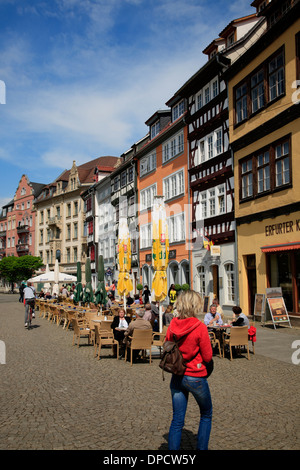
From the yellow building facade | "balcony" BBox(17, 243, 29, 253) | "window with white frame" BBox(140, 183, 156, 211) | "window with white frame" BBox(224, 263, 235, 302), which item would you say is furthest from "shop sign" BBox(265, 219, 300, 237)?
"balcony" BBox(17, 243, 29, 253)

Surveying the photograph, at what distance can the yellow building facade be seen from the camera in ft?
57.5

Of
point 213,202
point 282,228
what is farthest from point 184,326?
point 213,202

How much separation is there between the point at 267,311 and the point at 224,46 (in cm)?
1558

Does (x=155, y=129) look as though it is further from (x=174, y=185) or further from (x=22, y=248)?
(x=22, y=248)

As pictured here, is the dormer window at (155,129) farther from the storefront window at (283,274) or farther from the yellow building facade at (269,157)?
the storefront window at (283,274)

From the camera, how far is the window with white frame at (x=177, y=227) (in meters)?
30.0

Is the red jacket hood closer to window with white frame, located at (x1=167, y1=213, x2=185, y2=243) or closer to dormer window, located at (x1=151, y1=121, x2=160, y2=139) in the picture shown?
window with white frame, located at (x1=167, y1=213, x2=185, y2=243)

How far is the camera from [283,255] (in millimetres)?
18531

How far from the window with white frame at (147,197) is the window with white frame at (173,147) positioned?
130 inches

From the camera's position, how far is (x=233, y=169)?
22.8m

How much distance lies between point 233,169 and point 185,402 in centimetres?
1939

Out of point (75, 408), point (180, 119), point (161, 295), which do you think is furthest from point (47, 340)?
point (180, 119)

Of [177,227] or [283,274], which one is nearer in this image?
[283,274]
